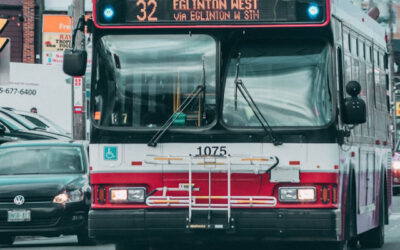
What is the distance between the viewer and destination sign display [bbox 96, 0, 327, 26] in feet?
39.4

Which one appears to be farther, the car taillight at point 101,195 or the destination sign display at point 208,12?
the car taillight at point 101,195

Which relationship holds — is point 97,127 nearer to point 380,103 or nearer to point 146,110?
point 146,110

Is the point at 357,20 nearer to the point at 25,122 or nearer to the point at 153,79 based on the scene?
the point at 153,79

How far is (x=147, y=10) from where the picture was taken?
12242mm

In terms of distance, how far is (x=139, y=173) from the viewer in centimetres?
1207

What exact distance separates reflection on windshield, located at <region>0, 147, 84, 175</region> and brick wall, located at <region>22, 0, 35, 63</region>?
28117 mm

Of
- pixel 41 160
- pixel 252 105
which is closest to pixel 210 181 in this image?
pixel 252 105

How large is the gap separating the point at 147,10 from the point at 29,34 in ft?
114

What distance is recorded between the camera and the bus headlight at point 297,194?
38.7ft

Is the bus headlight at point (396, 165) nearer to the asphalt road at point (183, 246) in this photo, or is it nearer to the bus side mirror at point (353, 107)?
the asphalt road at point (183, 246)

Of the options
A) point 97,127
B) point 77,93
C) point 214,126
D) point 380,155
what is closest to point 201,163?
point 214,126

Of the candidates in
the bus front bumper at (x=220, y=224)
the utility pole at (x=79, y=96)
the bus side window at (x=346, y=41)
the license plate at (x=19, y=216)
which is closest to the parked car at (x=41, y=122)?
the utility pole at (x=79, y=96)

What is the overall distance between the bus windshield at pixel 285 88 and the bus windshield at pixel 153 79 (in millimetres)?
245

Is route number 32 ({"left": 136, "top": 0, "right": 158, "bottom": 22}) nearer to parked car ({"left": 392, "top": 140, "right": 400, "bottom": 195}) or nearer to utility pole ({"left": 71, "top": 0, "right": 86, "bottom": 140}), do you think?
utility pole ({"left": 71, "top": 0, "right": 86, "bottom": 140})
